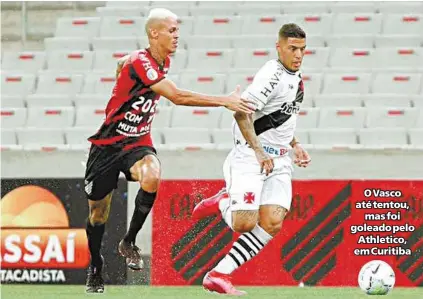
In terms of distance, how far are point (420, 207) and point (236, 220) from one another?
10.0ft

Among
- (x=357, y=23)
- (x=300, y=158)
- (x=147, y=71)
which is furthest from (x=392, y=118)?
(x=147, y=71)

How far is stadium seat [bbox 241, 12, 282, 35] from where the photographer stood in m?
15.5

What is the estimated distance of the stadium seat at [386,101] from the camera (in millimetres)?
13812

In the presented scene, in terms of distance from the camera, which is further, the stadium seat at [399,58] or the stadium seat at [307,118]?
the stadium seat at [399,58]

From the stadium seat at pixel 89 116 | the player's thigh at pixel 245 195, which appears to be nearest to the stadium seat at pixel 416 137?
the stadium seat at pixel 89 116

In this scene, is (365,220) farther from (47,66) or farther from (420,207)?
(47,66)

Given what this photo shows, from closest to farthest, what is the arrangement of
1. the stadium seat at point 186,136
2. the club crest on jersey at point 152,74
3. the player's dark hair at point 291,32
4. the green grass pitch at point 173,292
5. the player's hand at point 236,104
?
the player's hand at point 236,104
the club crest on jersey at point 152,74
the player's dark hair at point 291,32
the green grass pitch at point 173,292
the stadium seat at point 186,136

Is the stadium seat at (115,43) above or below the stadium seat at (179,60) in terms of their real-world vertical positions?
above

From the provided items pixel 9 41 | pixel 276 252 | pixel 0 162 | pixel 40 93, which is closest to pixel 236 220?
pixel 276 252

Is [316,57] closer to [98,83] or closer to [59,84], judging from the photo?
[98,83]

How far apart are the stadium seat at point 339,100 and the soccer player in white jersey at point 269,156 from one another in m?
4.95

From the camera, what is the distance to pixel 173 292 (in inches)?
395

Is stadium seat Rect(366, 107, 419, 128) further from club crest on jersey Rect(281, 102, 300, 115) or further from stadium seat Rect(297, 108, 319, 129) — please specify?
club crest on jersey Rect(281, 102, 300, 115)

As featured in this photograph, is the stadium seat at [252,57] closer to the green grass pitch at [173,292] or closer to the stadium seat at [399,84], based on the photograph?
the stadium seat at [399,84]
